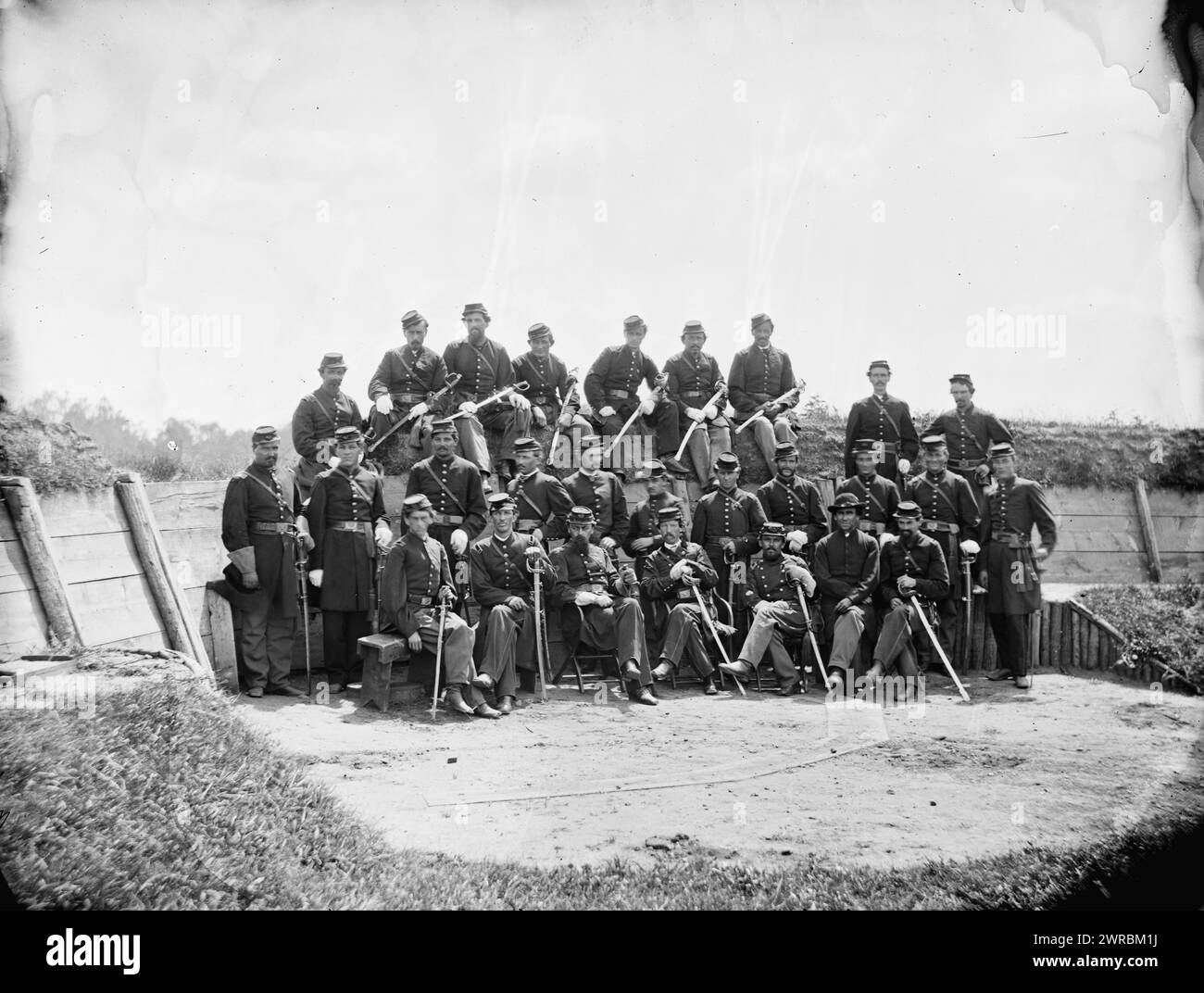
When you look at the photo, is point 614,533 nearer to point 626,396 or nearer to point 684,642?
point 684,642

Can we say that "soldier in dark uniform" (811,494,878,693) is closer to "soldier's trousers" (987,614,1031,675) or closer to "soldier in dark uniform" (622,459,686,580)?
"soldier's trousers" (987,614,1031,675)

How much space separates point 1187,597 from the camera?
10.0 metres

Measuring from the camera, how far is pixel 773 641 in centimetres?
878

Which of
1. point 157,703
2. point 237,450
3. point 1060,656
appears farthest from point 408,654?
point 237,450

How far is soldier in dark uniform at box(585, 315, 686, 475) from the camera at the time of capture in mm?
11117

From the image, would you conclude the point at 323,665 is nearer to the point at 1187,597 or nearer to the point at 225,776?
the point at 225,776

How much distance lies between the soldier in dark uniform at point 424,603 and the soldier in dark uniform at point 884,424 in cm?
515

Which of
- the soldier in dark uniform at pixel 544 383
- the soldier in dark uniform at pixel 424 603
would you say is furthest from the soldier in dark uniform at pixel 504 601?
the soldier in dark uniform at pixel 544 383

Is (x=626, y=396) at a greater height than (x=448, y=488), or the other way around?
(x=626, y=396)

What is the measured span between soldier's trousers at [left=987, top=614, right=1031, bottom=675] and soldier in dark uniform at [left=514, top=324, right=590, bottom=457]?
15.9 ft

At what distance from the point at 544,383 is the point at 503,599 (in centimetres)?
339

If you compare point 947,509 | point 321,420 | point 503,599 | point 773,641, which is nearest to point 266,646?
point 503,599

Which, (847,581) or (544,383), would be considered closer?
(847,581)
